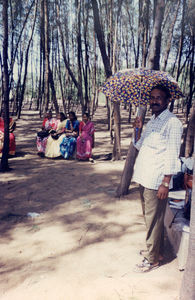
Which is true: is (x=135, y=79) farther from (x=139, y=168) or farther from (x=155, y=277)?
(x=155, y=277)

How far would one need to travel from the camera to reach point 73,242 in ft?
9.82

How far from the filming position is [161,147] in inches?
84.7

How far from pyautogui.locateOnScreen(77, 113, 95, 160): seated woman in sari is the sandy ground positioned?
145cm

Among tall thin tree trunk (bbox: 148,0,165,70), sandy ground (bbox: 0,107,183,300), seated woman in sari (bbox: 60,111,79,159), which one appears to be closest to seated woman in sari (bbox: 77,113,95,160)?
seated woman in sari (bbox: 60,111,79,159)

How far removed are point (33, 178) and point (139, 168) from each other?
3567 mm

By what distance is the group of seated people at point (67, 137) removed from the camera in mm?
7121

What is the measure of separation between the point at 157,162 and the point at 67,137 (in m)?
5.45

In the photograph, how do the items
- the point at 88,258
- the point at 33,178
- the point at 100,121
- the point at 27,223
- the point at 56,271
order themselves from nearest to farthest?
1. the point at 56,271
2. the point at 88,258
3. the point at 27,223
4. the point at 33,178
5. the point at 100,121

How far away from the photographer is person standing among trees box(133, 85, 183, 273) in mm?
2064

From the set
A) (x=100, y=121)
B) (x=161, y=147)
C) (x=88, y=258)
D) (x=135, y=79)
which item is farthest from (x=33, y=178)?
(x=100, y=121)

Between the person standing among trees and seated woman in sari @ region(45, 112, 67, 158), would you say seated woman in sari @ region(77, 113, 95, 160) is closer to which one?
seated woman in sari @ region(45, 112, 67, 158)

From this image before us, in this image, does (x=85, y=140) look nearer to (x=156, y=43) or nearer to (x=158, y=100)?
(x=156, y=43)

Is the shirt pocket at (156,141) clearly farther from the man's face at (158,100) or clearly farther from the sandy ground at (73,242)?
the sandy ground at (73,242)

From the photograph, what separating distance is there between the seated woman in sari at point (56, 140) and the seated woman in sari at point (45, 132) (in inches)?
7.5
